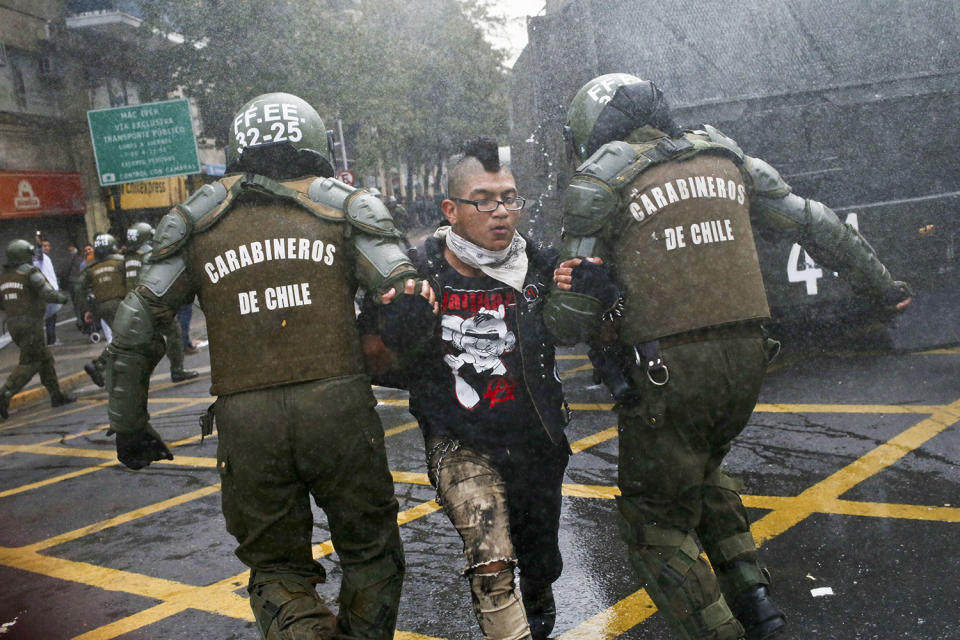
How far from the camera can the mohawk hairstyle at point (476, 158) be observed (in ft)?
9.93

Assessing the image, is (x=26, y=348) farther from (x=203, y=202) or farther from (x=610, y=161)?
(x=610, y=161)

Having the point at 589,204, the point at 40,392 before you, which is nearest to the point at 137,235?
the point at 40,392

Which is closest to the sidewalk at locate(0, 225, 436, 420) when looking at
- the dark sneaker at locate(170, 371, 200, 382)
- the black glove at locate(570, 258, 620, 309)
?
the dark sneaker at locate(170, 371, 200, 382)

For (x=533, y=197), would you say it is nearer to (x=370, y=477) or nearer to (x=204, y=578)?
(x=204, y=578)

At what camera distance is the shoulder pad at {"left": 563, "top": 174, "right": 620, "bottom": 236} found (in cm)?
272

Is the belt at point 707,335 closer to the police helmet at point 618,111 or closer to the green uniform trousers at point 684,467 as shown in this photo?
the green uniform trousers at point 684,467

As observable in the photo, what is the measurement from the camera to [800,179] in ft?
22.3

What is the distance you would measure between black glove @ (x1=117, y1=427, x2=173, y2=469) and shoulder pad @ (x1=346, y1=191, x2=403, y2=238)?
0.98 meters

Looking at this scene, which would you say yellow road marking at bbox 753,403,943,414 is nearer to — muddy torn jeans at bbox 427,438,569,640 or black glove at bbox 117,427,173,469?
muddy torn jeans at bbox 427,438,569,640

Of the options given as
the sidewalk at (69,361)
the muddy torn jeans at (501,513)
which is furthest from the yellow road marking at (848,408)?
the sidewalk at (69,361)

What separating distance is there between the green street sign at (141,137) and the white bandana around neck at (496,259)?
16061 mm

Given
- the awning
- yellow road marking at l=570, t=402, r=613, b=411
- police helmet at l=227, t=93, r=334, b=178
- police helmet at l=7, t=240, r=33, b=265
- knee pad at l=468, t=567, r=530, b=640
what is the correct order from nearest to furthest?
knee pad at l=468, t=567, r=530, b=640 < police helmet at l=227, t=93, r=334, b=178 < yellow road marking at l=570, t=402, r=613, b=411 < police helmet at l=7, t=240, r=33, b=265 < the awning

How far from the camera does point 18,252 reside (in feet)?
30.9

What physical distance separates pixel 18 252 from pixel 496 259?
319 inches
